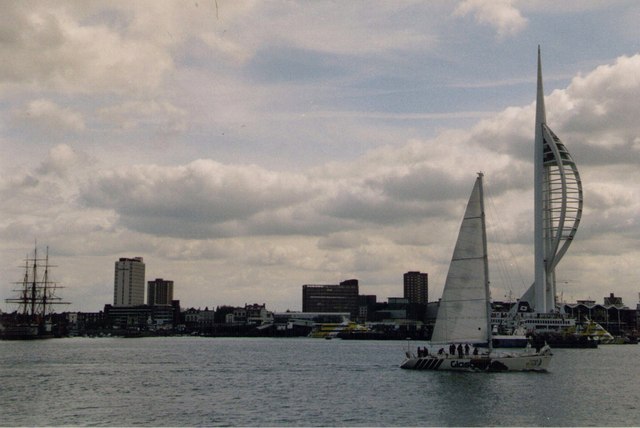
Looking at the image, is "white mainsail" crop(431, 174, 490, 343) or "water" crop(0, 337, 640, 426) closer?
"water" crop(0, 337, 640, 426)

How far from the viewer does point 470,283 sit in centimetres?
7725

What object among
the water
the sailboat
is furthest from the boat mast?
the water

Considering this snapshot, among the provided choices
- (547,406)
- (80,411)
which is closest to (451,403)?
(547,406)

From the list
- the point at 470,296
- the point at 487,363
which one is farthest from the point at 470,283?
the point at 487,363

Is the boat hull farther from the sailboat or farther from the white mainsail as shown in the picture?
the white mainsail

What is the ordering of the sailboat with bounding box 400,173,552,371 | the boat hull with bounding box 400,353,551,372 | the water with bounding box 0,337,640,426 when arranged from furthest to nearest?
the sailboat with bounding box 400,173,552,371 < the boat hull with bounding box 400,353,551,372 < the water with bounding box 0,337,640,426

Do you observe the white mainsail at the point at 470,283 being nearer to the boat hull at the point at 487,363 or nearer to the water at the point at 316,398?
the boat hull at the point at 487,363

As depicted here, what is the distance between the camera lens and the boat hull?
75.5 metres

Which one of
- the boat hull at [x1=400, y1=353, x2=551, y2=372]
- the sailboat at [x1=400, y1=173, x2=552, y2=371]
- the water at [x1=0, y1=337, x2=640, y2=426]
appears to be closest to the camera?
the water at [x1=0, y1=337, x2=640, y2=426]

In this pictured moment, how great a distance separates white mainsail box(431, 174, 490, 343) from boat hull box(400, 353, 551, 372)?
1883 mm

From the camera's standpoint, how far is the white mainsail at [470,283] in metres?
77.0

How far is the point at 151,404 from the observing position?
2346 inches

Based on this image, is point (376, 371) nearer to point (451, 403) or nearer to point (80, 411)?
point (451, 403)

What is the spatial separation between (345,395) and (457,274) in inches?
726
